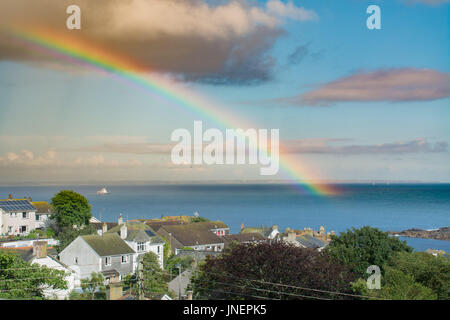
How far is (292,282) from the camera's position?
20781 millimetres

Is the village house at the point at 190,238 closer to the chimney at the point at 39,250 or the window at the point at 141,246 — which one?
the window at the point at 141,246

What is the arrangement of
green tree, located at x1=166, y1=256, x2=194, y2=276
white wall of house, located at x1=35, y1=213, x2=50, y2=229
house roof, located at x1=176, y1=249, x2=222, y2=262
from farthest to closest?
white wall of house, located at x1=35, y1=213, x2=50, y2=229 < house roof, located at x1=176, y1=249, x2=222, y2=262 < green tree, located at x1=166, y1=256, x2=194, y2=276

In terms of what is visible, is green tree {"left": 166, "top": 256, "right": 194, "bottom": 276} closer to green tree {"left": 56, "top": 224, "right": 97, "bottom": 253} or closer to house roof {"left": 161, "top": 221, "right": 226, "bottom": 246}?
green tree {"left": 56, "top": 224, "right": 97, "bottom": 253}

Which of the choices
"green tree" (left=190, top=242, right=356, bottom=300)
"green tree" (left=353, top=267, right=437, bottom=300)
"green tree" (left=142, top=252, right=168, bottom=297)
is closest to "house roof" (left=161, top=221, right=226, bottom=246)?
"green tree" (left=142, top=252, right=168, bottom=297)

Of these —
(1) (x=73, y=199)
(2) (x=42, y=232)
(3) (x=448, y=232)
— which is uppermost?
(1) (x=73, y=199)

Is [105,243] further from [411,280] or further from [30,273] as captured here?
A: [411,280]

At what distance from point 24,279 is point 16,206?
1537 inches

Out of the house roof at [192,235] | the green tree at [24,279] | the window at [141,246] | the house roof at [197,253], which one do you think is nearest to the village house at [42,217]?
the house roof at [192,235]

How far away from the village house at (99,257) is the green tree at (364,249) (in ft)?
52.5

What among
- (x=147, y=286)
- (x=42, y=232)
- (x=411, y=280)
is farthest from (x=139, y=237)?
(x=411, y=280)

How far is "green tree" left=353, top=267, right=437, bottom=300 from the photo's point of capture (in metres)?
19.2

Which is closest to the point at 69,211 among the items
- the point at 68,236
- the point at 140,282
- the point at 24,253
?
the point at 68,236

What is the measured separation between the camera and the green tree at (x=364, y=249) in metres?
29.8
